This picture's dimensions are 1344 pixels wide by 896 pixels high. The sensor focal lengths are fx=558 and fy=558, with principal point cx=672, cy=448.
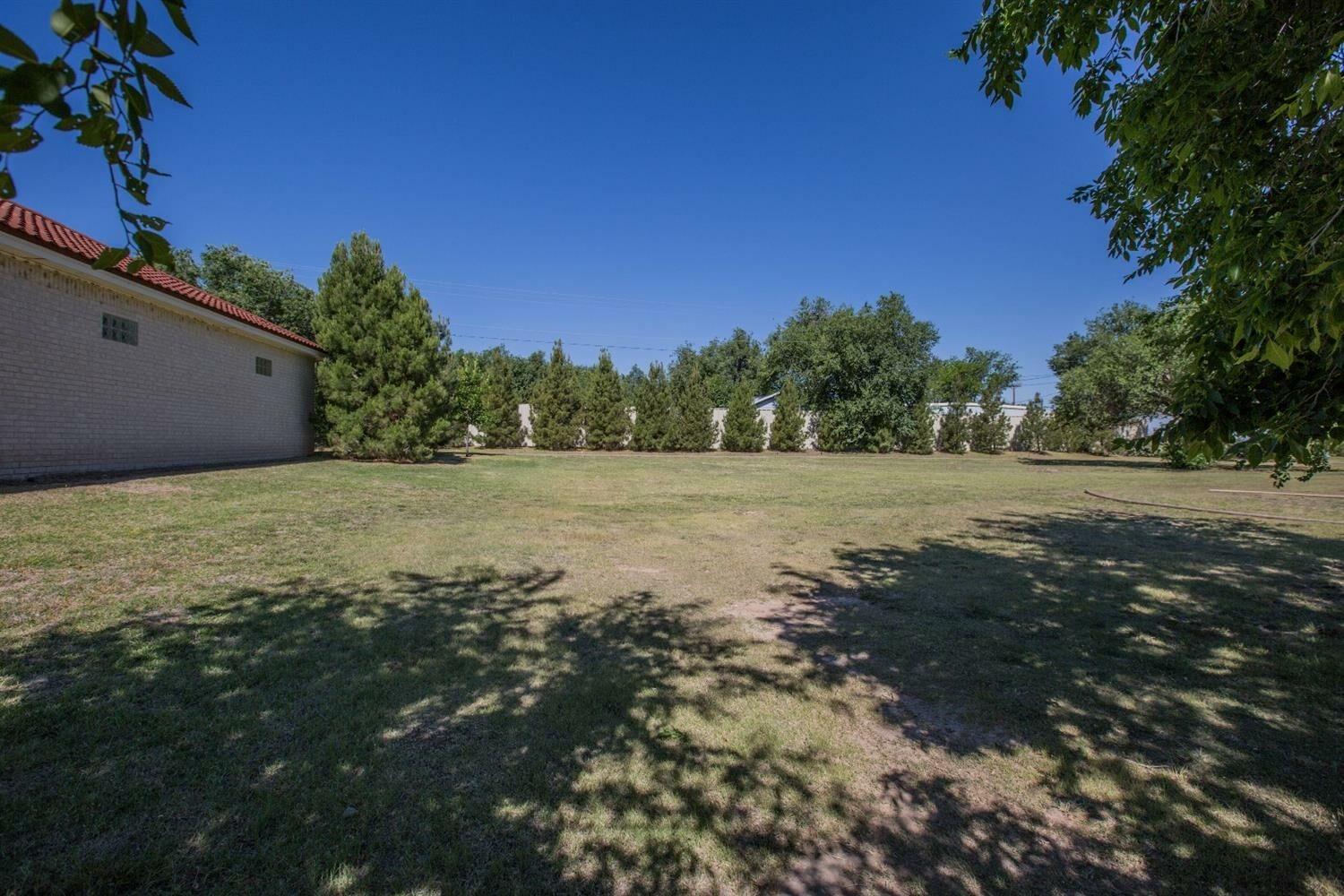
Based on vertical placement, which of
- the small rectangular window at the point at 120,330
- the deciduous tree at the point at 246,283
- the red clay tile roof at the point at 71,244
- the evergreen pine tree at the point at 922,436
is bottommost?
the evergreen pine tree at the point at 922,436

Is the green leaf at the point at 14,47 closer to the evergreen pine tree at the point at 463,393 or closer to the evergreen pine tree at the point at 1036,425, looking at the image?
the evergreen pine tree at the point at 463,393

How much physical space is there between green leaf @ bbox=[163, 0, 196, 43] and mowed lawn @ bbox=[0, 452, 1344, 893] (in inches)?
84.9

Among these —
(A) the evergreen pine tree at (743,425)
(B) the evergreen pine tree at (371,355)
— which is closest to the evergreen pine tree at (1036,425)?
(A) the evergreen pine tree at (743,425)

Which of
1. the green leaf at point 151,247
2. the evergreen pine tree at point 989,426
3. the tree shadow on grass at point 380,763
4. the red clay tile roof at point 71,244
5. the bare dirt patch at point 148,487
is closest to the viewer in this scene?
the green leaf at point 151,247

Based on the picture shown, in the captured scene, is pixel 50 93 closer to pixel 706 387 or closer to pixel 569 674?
pixel 569 674

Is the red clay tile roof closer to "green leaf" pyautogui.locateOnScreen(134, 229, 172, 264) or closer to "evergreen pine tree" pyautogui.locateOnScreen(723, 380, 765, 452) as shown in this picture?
"green leaf" pyautogui.locateOnScreen(134, 229, 172, 264)

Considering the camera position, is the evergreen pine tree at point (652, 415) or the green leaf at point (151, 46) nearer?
the green leaf at point (151, 46)

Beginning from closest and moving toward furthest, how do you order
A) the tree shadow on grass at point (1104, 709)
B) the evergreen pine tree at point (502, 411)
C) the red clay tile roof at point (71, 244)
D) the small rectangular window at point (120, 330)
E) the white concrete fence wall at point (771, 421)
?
the tree shadow on grass at point (1104, 709) < the red clay tile roof at point (71, 244) < the small rectangular window at point (120, 330) < the evergreen pine tree at point (502, 411) < the white concrete fence wall at point (771, 421)

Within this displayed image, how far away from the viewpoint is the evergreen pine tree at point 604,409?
2691cm

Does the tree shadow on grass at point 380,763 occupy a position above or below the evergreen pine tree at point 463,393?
below

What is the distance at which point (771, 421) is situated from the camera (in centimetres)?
3023

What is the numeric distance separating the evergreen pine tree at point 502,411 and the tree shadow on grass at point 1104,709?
74.9 feet

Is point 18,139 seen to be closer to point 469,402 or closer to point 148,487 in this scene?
point 148,487

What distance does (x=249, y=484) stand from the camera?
354 inches
